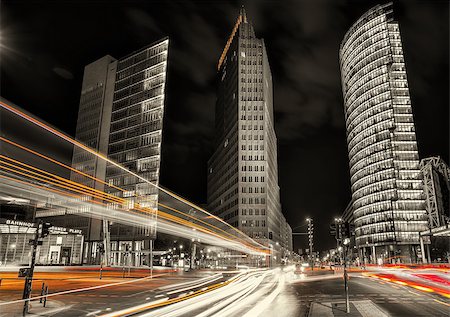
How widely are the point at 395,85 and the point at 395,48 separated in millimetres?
17272

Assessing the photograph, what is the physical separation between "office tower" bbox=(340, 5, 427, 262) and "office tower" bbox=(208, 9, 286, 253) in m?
40.4

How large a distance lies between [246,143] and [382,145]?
179 feet

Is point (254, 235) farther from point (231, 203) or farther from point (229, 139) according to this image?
point (229, 139)

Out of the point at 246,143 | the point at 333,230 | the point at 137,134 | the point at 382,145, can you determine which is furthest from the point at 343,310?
the point at 382,145

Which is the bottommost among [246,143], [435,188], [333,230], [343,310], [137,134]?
[343,310]

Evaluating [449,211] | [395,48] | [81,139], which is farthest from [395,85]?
[81,139]

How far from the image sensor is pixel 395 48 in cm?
14638

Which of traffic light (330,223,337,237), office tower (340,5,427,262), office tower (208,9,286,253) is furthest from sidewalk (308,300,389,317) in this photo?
office tower (340,5,427,262)

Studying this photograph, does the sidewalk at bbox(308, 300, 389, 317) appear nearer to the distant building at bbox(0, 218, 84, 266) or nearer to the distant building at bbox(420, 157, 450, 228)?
the distant building at bbox(0, 218, 84, 266)

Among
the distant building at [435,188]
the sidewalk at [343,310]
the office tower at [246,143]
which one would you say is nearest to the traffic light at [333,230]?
the sidewalk at [343,310]

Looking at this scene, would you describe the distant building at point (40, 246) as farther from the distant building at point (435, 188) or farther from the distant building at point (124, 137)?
the distant building at point (435, 188)

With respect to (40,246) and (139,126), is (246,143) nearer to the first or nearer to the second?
(139,126)

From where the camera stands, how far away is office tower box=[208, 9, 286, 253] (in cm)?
12650

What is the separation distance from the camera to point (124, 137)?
107m
